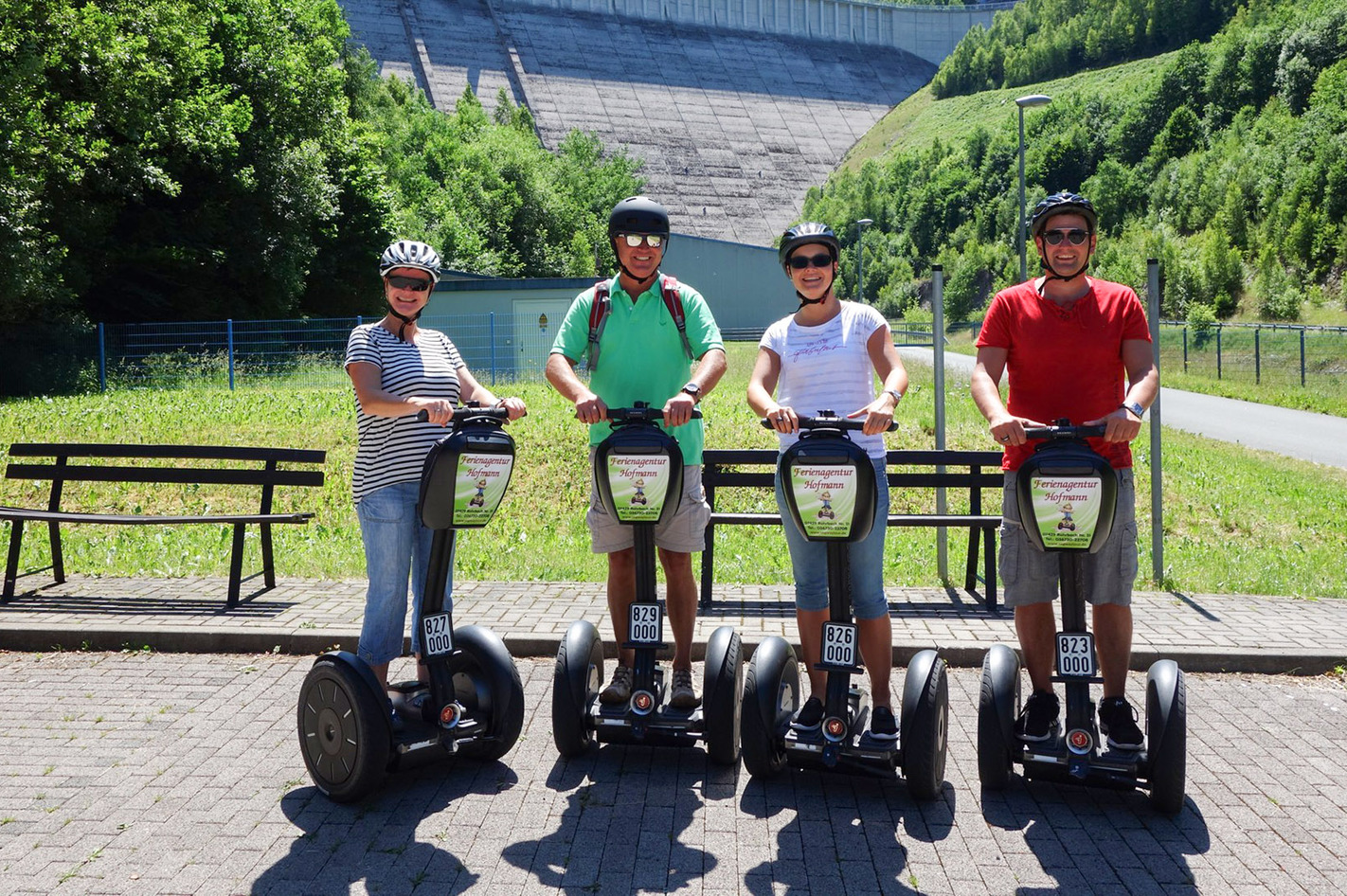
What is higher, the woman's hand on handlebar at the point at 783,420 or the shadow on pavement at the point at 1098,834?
the woman's hand on handlebar at the point at 783,420

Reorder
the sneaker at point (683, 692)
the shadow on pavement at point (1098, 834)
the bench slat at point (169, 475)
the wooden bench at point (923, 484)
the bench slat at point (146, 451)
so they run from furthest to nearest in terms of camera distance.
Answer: the bench slat at point (146, 451), the bench slat at point (169, 475), the wooden bench at point (923, 484), the sneaker at point (683, 692), the shadow on pavement at point (1098, 834)

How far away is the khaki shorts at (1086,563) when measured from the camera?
14.4 feet

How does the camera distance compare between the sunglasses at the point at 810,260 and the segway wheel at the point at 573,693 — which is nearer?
the sunglasses at the point at 810,260

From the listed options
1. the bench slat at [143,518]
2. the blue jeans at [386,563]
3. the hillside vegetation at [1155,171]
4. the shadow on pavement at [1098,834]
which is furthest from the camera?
the hillside vegetation at [1155,171]

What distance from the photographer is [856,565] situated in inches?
179

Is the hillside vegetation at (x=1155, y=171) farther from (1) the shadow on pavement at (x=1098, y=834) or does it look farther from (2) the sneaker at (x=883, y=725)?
(2) the sneaker at (x=883, y=725)

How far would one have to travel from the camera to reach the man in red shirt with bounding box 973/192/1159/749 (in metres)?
4.41

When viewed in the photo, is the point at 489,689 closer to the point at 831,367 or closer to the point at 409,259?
the point at 409,259

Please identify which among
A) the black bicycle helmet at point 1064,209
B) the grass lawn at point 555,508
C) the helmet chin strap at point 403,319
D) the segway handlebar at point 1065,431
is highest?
the black bicycle helmet at point 1064,209

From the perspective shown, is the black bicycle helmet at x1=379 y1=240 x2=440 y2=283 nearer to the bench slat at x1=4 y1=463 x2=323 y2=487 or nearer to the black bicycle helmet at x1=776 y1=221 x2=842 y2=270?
the black bicycle helmet at x1=776 y1=221 x2=842 y2=270

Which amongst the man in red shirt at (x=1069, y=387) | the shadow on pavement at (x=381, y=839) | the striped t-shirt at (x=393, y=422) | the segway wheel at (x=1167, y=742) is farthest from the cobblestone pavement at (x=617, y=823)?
the striped t-shirt at (x=393, y=422)

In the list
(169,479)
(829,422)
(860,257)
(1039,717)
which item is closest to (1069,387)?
(829,422)

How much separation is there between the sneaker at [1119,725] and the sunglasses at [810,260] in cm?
195

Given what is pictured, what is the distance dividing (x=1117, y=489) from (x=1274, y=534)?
24.3ft
